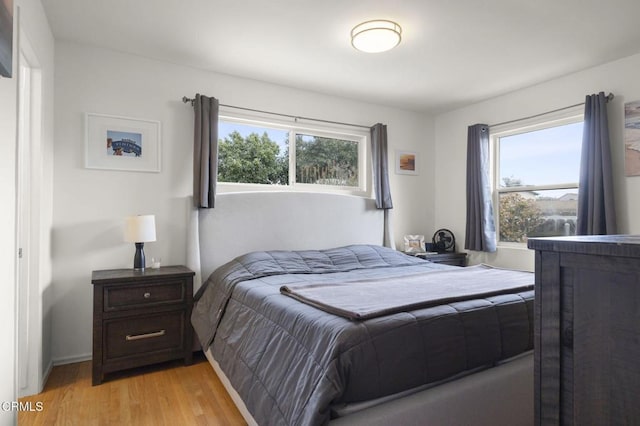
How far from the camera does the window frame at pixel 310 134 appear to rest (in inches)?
135

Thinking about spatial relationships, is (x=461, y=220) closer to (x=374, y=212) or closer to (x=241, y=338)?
(x=374, y=212)

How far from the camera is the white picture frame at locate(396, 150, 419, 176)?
4396 mm

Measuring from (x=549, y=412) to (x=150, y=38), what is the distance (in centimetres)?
310

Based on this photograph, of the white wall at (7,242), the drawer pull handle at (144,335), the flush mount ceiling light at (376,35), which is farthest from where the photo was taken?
the drawer pull handle at (144,335)

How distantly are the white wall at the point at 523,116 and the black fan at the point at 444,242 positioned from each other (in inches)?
3.6

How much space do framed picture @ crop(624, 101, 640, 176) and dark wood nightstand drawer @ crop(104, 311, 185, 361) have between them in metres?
3.68

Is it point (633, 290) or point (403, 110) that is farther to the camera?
point (403, 110)

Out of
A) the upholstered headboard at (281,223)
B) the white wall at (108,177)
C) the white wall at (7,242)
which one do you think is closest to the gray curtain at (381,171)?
the upholstered headboard at (281,223)

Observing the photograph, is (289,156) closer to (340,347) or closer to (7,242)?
(7,242)

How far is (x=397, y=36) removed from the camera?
8.09 feet

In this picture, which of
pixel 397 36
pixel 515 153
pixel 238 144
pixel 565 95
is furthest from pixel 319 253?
pixel 565 95

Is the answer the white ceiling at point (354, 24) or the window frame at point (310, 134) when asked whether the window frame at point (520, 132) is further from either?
the window frame at point (310, 134)

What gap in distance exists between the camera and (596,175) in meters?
2.99

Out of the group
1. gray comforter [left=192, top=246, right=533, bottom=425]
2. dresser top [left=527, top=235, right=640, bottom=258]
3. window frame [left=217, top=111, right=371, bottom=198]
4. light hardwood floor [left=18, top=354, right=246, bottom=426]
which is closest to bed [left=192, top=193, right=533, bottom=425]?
gray comforter [left=192, top=246, right=533, bottom=425]
